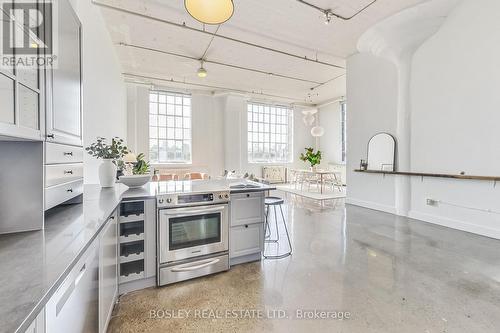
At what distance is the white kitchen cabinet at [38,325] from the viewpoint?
0.62 m

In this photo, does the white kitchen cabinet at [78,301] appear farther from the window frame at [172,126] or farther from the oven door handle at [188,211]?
the window frame at [172,126]

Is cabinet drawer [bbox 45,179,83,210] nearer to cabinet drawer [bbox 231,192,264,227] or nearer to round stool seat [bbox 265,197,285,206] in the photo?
cabinet drawer [bbox 231,192,264,227]

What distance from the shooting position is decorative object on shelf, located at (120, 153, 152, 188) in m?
2.47

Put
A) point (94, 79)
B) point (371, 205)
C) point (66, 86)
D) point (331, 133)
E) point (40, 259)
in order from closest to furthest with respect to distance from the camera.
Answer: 1. point (40, 259)
2. point (66, 86)
3. point (94, 79)
4. point (371, 205)
5. point (331, 133)

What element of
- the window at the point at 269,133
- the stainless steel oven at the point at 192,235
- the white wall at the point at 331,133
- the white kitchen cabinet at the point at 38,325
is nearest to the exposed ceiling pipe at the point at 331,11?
the stainless steel oven at the point at 192,235

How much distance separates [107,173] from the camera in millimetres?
2525

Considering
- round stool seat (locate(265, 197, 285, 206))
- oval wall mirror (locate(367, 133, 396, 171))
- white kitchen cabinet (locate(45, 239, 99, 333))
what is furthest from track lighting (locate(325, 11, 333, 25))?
white kitchen cabinet (locate(45, 239, 99, 333))

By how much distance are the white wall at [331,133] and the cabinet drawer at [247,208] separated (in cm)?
831

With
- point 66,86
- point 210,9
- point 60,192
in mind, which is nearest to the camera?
point 60,192

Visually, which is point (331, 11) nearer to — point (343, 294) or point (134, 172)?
point (134, 172)

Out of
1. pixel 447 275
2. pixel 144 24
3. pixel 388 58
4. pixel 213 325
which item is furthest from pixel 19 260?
pixel 388 58

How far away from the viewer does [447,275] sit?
238 centimetres

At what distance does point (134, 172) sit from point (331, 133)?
925 centimetres

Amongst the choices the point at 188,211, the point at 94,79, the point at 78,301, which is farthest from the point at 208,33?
the point at 78,301
